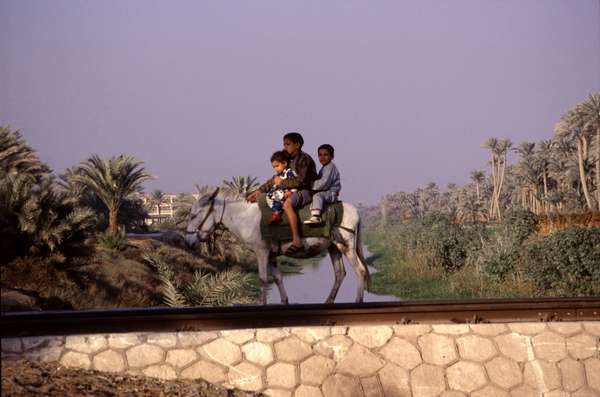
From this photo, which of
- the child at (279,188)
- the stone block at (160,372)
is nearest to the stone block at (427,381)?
the stone block at (160,372)

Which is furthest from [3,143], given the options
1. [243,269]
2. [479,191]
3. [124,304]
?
[479,191]

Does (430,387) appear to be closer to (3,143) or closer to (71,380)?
(71,380)

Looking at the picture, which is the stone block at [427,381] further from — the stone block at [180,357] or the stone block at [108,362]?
the stone block at [108,362]

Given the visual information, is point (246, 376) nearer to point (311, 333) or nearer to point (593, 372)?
point (311, 333)

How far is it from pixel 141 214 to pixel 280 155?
125 feet

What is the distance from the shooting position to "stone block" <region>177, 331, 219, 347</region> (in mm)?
8250

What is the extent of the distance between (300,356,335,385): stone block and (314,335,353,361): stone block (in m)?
0.08

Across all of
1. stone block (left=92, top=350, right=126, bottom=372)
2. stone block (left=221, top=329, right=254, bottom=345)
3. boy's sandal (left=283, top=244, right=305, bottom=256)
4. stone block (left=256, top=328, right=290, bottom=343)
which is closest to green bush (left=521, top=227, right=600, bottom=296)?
boy's sandal (left=283, top=244, right=305, bottom=256)

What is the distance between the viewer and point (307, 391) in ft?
27.5

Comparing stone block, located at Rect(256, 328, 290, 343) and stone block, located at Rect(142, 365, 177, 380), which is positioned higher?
stone block, located at Rect(256, 328, 290, 343)

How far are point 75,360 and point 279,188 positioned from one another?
437cm

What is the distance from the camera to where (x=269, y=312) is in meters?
8.84

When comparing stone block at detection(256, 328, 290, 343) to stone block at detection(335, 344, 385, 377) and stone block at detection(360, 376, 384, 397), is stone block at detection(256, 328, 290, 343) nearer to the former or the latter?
stone block at detection(335, 344, 385, 377)

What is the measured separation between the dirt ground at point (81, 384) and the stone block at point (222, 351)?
30cm
